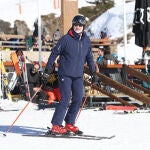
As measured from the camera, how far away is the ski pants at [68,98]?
811 centimetres

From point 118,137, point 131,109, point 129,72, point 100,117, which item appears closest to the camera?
point 118,137

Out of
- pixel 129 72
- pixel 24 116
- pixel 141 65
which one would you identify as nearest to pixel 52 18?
pixel 141 65

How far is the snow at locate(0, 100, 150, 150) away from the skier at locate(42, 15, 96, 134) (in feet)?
1.43

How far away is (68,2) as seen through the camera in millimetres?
14531

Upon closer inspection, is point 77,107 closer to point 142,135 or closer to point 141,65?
point 142,135

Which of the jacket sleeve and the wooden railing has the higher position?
the jacket sleeve

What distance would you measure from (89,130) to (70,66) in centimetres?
127

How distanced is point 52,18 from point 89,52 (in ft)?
115

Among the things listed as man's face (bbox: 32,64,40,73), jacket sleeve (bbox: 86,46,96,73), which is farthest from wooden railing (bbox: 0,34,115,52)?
jacket sleeve (bbox: 86,46,96,73)

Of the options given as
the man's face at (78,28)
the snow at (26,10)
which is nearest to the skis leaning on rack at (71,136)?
the man's face at (78,28)

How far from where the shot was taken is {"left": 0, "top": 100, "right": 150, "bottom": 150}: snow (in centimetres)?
720

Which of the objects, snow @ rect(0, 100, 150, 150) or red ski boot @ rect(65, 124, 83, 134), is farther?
red ski boot @ rect(65, 124, 83, 134)

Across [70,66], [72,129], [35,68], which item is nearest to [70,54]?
[70,66]

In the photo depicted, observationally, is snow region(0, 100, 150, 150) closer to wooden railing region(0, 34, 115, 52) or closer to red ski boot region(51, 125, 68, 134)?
red ski boot region(51, 125, 68, 134)
